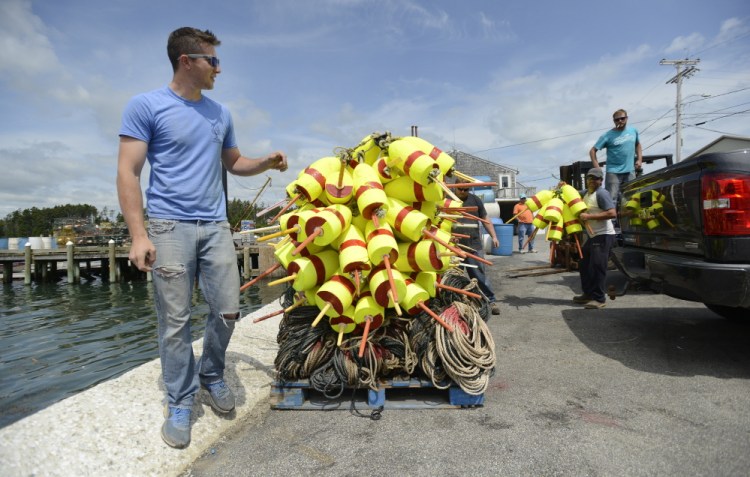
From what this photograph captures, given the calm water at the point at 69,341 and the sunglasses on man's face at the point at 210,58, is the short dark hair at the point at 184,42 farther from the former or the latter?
the calm water at the point at 69,341

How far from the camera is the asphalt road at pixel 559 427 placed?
2.10m

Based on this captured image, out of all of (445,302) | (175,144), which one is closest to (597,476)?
(445,302)

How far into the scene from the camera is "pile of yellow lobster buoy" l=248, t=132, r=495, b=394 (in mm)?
2684

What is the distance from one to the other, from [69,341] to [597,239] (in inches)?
410

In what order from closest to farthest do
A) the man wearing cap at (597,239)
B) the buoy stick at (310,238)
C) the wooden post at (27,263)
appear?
the buoy stick at (310,238)
the man wearing cap at (597,239)
the wooden post at (27,263)

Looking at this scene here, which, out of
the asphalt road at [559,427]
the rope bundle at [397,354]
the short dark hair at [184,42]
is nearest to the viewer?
the asphalt road at [559,427]

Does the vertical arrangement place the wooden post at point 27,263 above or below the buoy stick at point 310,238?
below

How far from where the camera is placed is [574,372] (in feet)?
11.1

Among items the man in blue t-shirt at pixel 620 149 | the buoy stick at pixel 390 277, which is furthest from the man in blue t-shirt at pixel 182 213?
the man in blue t-shirt at pixel 620 149

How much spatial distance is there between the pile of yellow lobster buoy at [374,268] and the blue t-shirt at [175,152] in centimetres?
55

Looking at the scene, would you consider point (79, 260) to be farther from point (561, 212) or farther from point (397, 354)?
point (397, 354)

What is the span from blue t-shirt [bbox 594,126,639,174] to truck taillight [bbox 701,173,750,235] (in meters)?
3.56

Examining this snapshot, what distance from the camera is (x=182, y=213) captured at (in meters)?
2.39

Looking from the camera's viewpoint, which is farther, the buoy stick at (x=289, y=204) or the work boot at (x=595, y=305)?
the work boot at (x=595, y=305)
